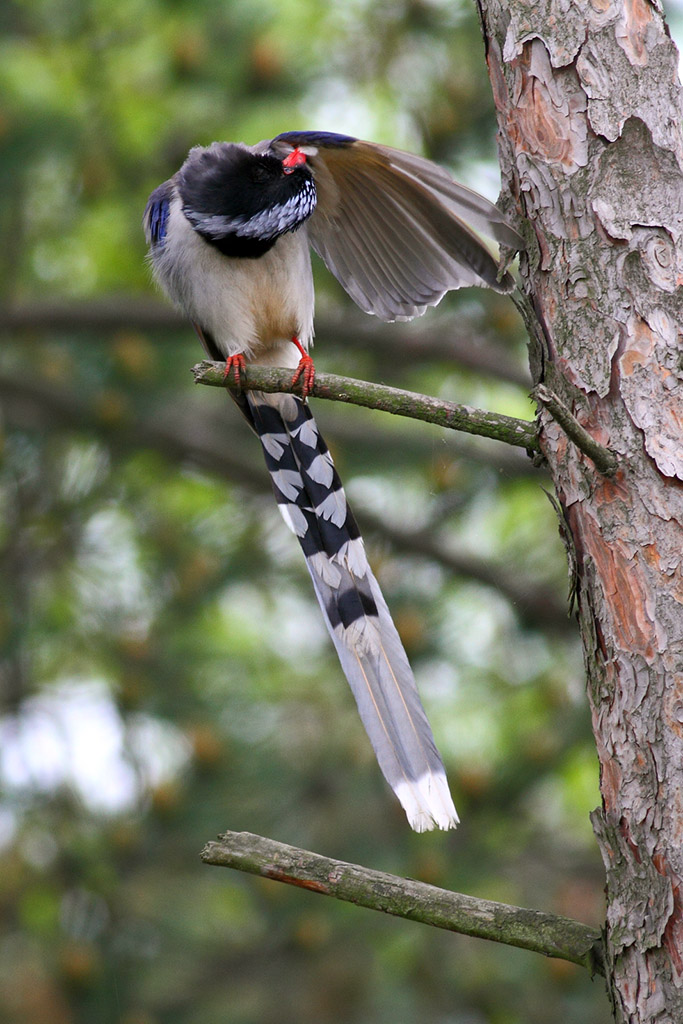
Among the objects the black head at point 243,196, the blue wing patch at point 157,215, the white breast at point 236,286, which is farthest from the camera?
the blue wing patch at point 157,215

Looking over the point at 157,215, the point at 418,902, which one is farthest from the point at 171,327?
the point at 418,902

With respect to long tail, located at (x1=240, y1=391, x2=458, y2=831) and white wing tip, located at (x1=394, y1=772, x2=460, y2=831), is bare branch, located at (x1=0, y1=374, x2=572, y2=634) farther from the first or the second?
white wing tip, located at (x1=394, y1=772, x2=460, y2=831)

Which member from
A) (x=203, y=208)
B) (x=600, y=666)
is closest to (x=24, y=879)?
(x=203, y=208)

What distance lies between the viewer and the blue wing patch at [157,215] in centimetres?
339

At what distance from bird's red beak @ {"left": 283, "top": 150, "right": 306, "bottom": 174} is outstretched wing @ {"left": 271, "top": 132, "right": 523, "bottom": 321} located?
16 mm

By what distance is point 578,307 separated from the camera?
2068 millimetres

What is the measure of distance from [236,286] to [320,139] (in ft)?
1.80

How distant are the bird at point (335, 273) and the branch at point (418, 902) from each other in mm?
348

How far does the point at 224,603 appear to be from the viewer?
549 centimetres

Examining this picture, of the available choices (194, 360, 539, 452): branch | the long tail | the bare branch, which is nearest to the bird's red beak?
the long tail

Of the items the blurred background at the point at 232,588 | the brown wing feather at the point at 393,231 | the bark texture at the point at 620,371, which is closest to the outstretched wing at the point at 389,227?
the brown wing feather at the point at 393,231

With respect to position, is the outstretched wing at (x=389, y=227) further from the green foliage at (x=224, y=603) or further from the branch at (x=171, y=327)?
the branch at (x=171, y=327)

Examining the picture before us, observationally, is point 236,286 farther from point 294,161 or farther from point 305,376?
point 305,376

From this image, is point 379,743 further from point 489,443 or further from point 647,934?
point 489,443
